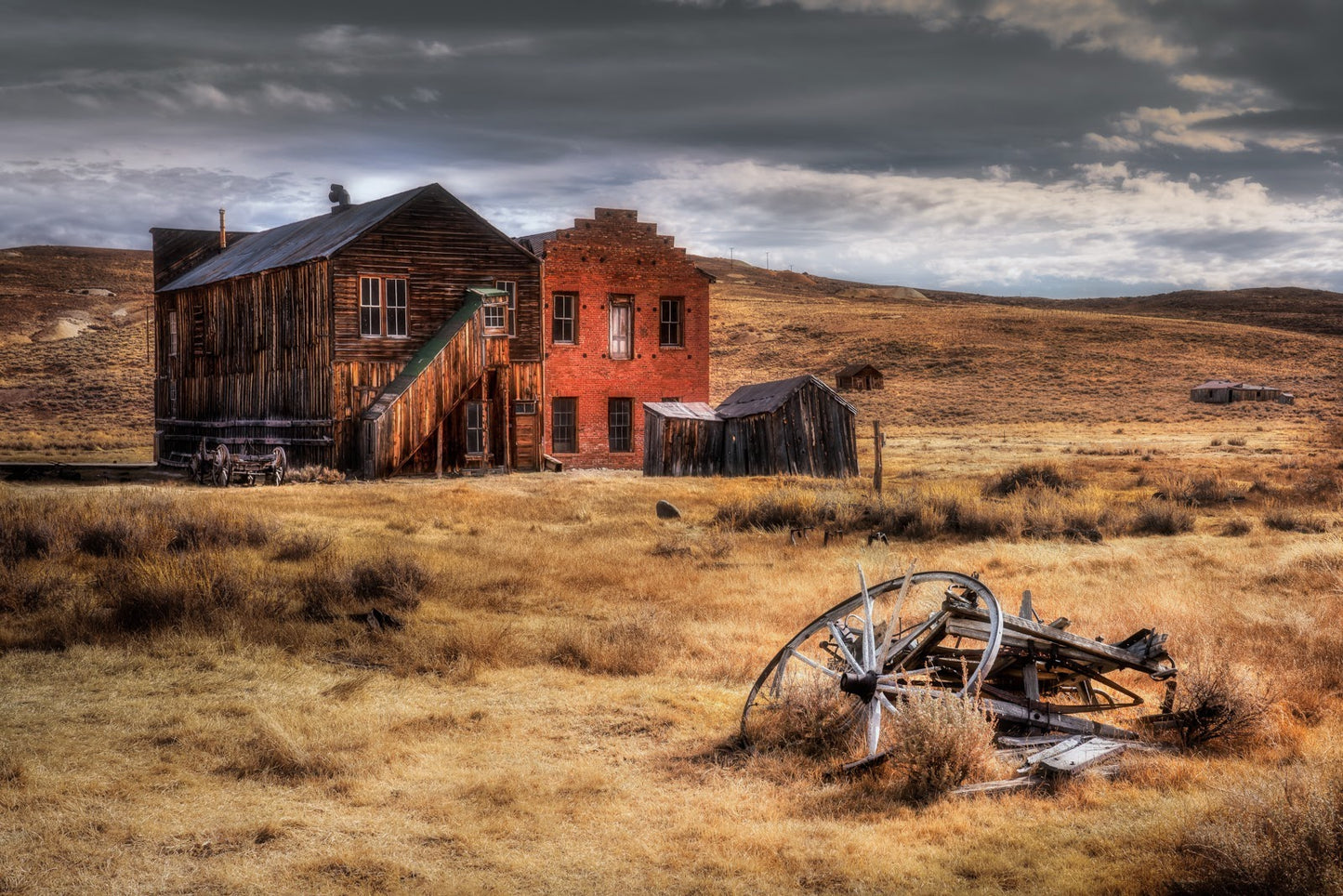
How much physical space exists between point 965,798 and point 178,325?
31897 mm

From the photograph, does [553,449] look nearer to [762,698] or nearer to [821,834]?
[762,698]

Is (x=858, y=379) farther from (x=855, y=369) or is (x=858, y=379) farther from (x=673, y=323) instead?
(x=673, y=323)

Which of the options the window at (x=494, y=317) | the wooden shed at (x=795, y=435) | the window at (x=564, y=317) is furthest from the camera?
the window at (x=564, y=317)

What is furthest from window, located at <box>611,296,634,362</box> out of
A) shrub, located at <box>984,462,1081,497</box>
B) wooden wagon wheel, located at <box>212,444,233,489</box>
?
shrub, located at <box>984,462,1081,497</box>

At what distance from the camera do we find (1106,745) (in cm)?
684

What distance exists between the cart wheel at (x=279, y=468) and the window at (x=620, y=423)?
30.8 ft

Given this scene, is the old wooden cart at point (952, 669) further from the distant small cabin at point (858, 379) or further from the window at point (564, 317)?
the distant small cabin at point (858, 379)

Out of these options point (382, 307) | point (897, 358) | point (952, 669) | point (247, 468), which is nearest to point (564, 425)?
point (382, 307)

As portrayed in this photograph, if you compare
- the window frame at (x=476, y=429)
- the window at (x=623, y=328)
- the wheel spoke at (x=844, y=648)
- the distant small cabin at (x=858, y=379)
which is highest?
the window at (x=623, y=328)

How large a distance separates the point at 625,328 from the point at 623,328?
52 mm

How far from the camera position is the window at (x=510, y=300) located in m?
28.0

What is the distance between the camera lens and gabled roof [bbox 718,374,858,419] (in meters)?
26.6

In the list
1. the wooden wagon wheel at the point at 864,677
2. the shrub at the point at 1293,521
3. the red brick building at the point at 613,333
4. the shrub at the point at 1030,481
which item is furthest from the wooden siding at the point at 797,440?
the wooden wagon wheel at the point at 864,677

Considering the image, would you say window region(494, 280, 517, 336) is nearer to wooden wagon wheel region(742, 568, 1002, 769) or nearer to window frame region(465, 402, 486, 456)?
window frame region(465, 402, 486, 456)
